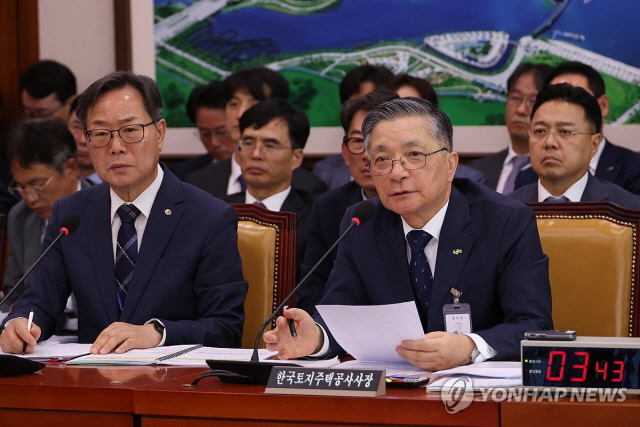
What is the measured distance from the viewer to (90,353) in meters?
2.37

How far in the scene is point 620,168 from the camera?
398 cm

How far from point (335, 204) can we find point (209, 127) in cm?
158

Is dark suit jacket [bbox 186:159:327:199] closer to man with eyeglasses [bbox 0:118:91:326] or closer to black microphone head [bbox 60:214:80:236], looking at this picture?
man with eyeglasses [bbox 0:118:91:326]

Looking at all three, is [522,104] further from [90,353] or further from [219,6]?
[90,353]

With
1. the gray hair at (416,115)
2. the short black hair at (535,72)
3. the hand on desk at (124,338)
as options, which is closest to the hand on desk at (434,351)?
the gray hair at (416,115)

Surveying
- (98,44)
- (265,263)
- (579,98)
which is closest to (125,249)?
(265,263)

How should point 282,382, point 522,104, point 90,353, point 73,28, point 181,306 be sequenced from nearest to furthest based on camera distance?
point 282,382 → point 90,353 → point 181,306 → point 522,104 → point 73,28

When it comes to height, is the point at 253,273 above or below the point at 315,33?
below

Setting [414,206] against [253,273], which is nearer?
[414,206]

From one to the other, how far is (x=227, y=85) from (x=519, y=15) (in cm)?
147

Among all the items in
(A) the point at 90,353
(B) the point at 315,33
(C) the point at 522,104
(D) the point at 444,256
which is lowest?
(A) the point at 90,353

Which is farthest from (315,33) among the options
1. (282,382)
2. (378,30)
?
(282,382)

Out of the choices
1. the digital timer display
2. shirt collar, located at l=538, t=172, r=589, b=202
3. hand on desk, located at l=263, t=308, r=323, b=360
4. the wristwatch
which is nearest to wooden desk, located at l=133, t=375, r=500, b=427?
the digital timer display

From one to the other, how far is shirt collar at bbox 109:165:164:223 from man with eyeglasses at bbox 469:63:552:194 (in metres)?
1.97
